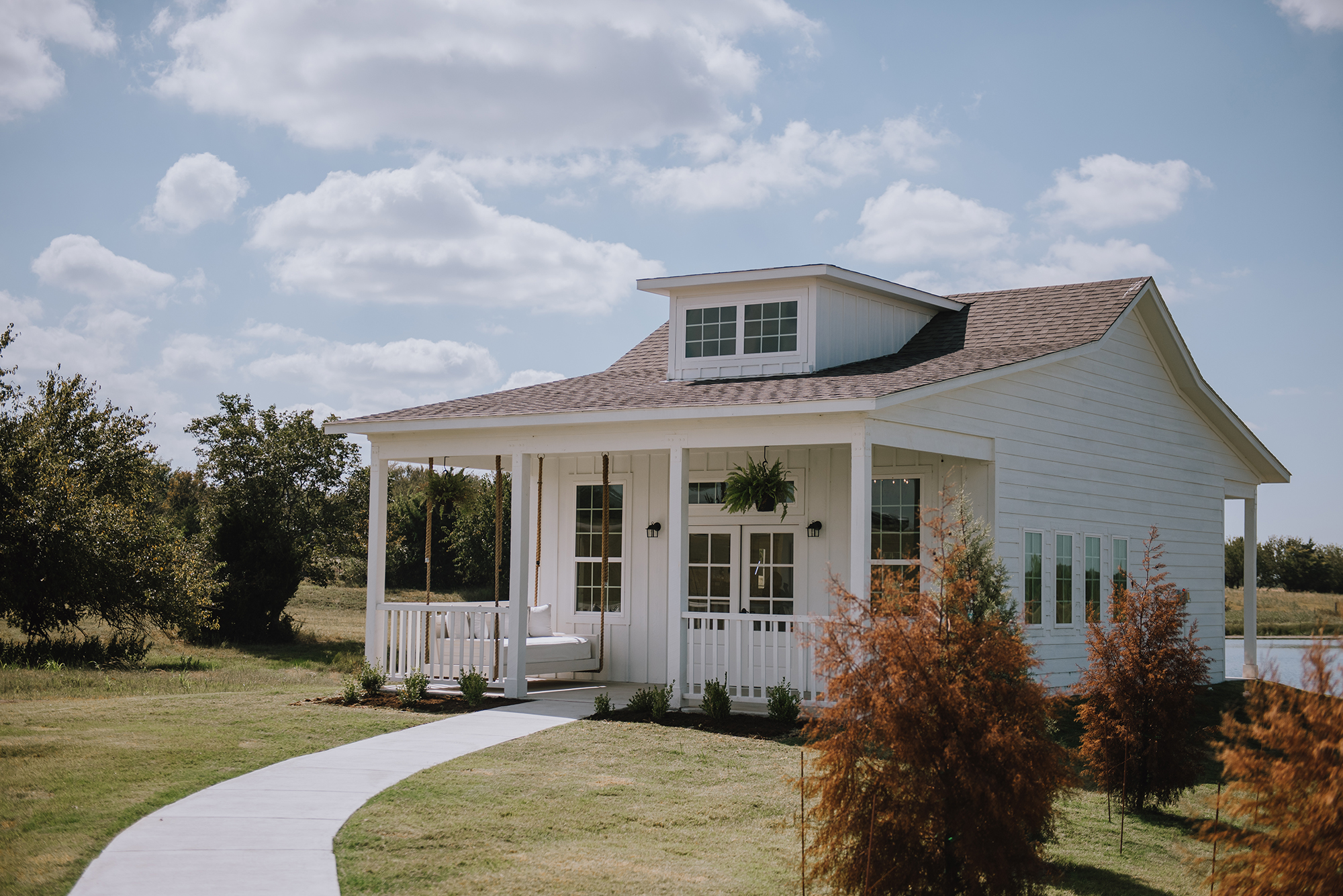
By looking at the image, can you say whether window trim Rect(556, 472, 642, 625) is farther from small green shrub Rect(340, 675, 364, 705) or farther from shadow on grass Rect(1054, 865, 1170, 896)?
shadow on grass Rect(1054, 865, 1170, 896)

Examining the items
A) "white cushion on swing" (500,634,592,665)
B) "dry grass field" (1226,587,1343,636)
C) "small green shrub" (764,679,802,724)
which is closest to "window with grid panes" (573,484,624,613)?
"white cushion on swing" (500,634,592,665)

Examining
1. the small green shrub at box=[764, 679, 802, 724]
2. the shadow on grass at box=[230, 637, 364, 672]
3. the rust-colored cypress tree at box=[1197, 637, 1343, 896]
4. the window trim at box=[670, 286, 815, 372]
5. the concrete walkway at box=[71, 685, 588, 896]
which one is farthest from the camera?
the shadow on grass at box=[230, 637, 364, 672]

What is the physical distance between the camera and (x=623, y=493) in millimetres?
16062

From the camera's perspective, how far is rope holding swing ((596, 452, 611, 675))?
15.1 m

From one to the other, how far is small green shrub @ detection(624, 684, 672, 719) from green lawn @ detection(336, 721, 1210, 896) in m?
1.59

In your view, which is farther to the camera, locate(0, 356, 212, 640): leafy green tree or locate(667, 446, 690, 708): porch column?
locate(0, 356, 212, 640): leafy green tree

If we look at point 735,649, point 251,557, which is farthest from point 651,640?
point 251,557

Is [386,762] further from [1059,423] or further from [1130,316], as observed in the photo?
[1130,316]

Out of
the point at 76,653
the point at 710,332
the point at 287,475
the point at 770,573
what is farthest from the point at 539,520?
the point at 287,475

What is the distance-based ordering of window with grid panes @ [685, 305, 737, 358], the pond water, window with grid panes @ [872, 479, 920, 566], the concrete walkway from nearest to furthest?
the concrete walkway → window with grid panes @ [872, 479, 920, 566] → the pond water → window with grid panes @ [685, 305, 737, 358]

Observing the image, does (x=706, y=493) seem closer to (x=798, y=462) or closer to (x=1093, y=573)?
(x=798, y=462)

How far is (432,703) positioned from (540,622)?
3.08 m

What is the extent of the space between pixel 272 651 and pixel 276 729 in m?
14.5

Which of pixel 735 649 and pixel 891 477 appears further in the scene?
pixel 891 477
